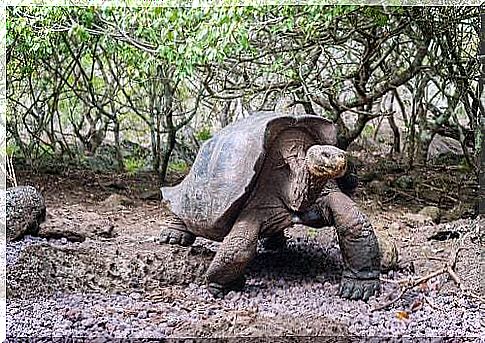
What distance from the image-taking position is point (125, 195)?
2.20 m

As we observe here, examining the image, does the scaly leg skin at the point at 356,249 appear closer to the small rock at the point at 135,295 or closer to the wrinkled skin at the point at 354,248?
the wrinkled skin at the point at 354,248

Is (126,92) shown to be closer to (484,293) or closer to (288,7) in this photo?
(288,7)

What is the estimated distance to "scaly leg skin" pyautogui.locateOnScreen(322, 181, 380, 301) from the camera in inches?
51.7

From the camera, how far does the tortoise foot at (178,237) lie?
1580mm

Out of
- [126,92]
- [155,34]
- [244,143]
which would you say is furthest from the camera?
[126,92]

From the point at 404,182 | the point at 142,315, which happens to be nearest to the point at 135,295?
the point at 142,315

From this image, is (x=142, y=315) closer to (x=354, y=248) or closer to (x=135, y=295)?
(x=135, y=295)

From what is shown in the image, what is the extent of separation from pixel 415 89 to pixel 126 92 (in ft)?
3.37

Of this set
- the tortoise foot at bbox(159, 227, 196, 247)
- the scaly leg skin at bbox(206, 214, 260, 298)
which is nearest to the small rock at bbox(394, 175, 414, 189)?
the tortoise foot at bbox(159, 227, 196, 247)

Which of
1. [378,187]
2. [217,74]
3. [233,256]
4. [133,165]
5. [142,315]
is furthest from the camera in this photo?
[133,165]

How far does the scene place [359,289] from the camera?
51.2 inches

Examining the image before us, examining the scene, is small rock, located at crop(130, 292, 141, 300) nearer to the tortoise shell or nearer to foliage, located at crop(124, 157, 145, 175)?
the tortoise shell

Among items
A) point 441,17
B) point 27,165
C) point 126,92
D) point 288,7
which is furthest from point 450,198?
point 27,165

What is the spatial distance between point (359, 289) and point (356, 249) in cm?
8
